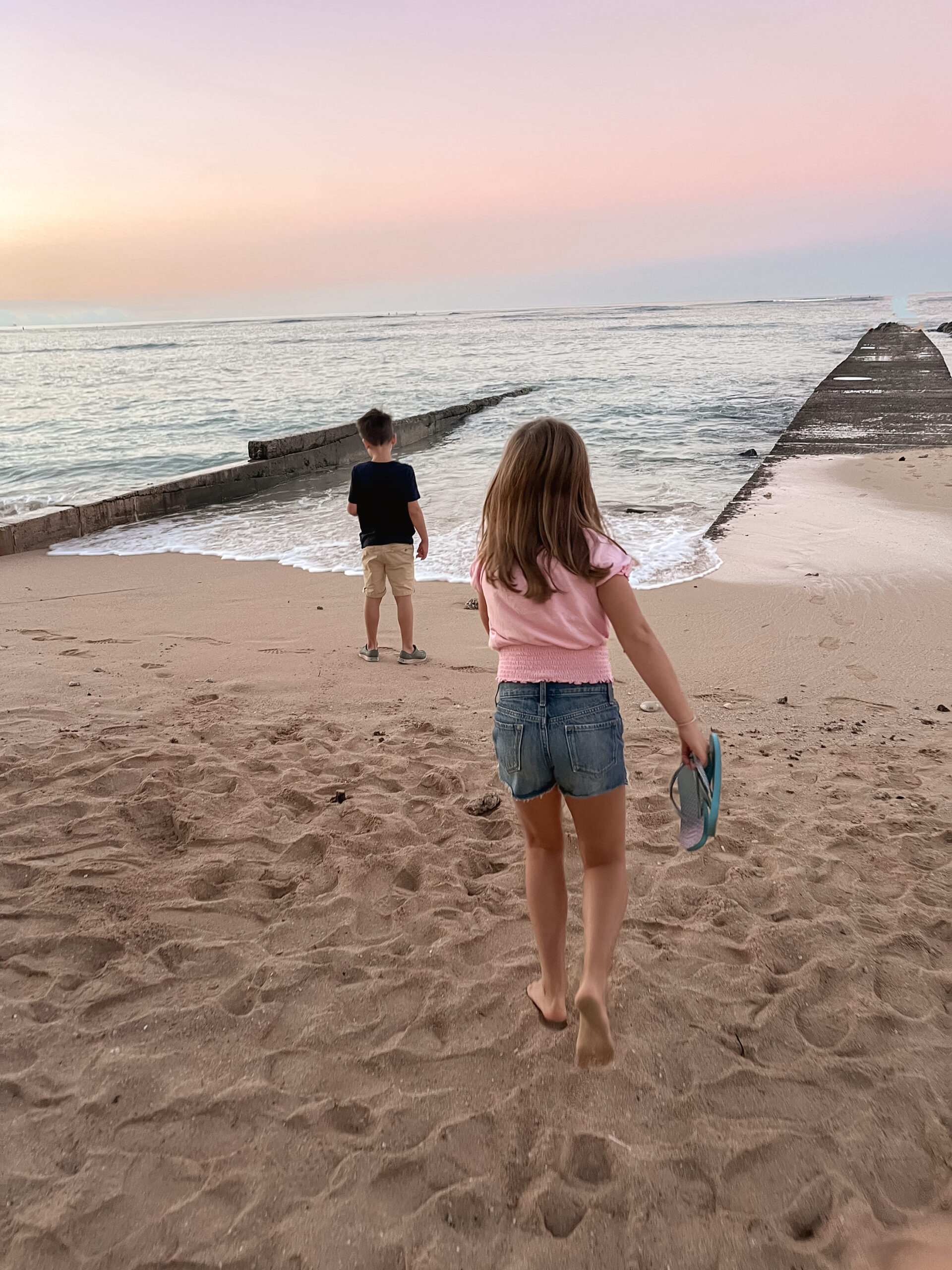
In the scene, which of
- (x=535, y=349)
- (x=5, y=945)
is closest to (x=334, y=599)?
(x=5, y=945)

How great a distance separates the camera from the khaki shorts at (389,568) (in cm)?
581

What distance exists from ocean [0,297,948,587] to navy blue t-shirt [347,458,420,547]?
2.27 meters

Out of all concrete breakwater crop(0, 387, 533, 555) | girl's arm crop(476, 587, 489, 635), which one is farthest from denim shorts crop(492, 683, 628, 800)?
concrete breakwater crop(0, 387, 533, 555)

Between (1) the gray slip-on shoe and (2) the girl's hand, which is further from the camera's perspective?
(1) the gray slip-on shoe

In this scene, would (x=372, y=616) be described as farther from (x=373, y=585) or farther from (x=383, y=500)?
(x=383, y=500)

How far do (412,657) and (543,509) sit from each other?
147 inches

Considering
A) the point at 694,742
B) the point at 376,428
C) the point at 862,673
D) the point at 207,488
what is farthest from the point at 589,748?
the point at 207,488

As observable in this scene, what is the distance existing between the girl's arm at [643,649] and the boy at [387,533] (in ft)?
11.2

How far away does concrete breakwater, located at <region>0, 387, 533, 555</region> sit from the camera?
9.36 metres

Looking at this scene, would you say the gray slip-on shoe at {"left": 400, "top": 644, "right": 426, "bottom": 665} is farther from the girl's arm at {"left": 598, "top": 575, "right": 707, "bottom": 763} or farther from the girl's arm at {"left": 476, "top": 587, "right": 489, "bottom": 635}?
the girl's arm at {"left": 598, "top": 575, "right": 707, "bottom": 763}

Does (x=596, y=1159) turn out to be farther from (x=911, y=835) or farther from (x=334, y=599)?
(x=334, y=599)

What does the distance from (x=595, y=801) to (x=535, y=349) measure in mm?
48811

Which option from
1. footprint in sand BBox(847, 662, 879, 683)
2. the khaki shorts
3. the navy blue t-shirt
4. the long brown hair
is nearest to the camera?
the long brown hair

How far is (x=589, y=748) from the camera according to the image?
2.25m
